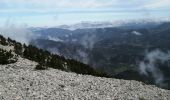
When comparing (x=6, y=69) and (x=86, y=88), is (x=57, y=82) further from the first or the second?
(x=6, y=69)

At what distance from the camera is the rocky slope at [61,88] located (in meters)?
22.5

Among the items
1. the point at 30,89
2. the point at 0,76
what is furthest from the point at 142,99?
the point at 0,76

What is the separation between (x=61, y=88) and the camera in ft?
81.8

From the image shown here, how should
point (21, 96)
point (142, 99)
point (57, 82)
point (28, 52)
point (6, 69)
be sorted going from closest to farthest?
point (21, 96) < point (142, 99) < point (57, 82) < point (6, 69) < point (28, 52)

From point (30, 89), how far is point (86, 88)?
4391 mm

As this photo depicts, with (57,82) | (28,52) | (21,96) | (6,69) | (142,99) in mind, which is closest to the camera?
(21,96)

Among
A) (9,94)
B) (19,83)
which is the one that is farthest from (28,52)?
(9,94)

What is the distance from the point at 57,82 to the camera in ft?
88.5

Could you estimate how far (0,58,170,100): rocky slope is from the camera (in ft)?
73.7

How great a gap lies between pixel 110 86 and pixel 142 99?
14.3 feet

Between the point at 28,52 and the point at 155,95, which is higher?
the point at 28,52

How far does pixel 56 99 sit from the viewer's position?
2161cm

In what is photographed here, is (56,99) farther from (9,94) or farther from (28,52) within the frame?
(28,52)

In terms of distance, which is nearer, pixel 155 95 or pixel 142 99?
pixel 142 99
